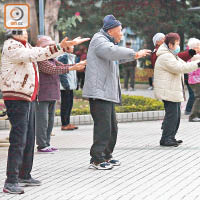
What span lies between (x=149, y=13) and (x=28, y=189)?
840 inches

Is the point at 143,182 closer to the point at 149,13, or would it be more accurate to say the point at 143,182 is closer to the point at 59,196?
the point at 59,196

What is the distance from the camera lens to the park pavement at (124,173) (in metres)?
6.36

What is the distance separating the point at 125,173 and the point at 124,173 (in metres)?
0.01

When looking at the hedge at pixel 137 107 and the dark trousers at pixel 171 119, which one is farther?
the hedge at pixel 137 107

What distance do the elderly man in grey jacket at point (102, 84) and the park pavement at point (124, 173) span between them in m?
0.30

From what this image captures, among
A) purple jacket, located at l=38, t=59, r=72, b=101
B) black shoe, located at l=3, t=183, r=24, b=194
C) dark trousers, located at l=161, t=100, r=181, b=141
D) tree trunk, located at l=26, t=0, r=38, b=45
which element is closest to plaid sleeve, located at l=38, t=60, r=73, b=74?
purple jacket, located at l=38, t=59, r=72, b=101

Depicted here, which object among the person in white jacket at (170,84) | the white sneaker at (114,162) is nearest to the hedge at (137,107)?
the person in white jacket at (170,84)

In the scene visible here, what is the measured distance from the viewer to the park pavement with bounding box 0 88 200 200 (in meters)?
6.36

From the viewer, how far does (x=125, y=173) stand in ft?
24.6

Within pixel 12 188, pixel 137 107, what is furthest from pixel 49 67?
pixel 137 107

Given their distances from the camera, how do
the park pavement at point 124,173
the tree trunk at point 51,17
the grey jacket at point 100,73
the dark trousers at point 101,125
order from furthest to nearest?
the tree trunk at point 51,17, the dark trousers at point 101,125, the grey jacket at point 100,73, the park pavement at point 124,173

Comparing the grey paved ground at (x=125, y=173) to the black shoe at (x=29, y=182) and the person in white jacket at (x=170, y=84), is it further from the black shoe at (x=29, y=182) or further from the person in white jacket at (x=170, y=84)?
the person in white jacket at (x=170, y=84)

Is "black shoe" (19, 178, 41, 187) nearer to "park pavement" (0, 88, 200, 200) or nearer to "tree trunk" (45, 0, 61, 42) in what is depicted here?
"park pavement" (0, 88, 200, 200)

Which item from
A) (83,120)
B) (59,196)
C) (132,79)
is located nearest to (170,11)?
(132,79)
